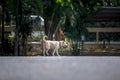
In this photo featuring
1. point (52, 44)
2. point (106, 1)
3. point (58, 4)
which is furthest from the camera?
point (106, 1)

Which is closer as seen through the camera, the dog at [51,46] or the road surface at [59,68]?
the road surface at [59,68]

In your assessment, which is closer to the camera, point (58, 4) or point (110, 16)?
point (58, 4)

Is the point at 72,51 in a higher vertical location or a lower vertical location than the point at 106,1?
lower

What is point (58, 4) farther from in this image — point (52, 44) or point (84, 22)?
point (84, 22)

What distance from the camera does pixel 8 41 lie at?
14711 millimetres

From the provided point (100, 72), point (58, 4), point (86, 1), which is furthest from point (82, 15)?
point (100, 72)

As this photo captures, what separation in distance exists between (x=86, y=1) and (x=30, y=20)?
2.86m

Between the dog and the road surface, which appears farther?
the dog

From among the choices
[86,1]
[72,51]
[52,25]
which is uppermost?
[86,1]

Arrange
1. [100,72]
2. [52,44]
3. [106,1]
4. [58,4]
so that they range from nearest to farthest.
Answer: [100,72] → [58,4] → [52,44] → [106,1]

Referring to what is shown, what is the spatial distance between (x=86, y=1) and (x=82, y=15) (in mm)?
682

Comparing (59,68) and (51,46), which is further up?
(51,46)

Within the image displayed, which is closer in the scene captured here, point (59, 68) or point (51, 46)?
point (59, 68)

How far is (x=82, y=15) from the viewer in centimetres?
1414
